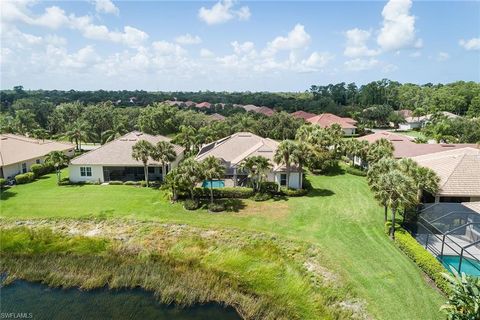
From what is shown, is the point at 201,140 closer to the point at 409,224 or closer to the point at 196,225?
the point at 196,225

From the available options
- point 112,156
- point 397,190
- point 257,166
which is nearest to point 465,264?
point 397,190

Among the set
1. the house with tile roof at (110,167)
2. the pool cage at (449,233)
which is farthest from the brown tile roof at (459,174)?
the house with tile roof at (110,167)

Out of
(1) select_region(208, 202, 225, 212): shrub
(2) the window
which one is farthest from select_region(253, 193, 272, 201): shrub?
(2) the window

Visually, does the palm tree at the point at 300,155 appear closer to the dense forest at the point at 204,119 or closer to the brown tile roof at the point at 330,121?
the dense forest at the point at 204,119

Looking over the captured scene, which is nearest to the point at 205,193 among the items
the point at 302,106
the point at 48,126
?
the point at 48,126

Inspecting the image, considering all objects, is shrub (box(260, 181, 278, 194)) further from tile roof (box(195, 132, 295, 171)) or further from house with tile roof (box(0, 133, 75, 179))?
house with tile roof (box(0, 133, 75, 179))

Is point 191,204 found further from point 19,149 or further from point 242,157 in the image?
point 19,149
